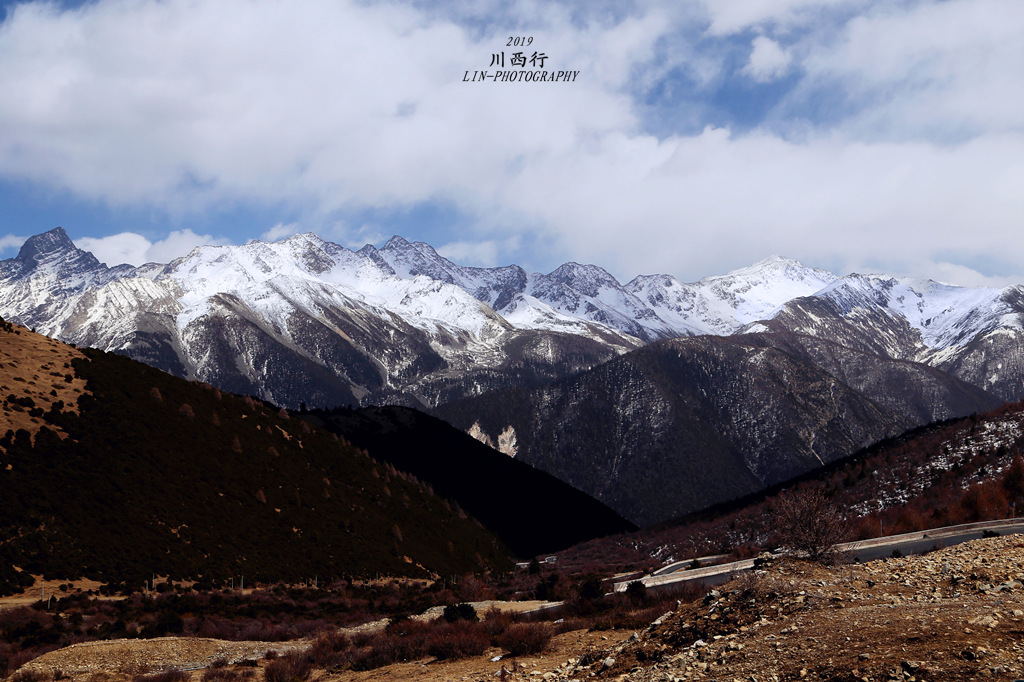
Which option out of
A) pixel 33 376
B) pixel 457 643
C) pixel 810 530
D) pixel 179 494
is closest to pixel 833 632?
→ pixel 810 530

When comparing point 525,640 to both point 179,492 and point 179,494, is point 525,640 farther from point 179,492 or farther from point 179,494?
point 179,492

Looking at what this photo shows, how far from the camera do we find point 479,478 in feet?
539

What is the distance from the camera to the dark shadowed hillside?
153625 mm

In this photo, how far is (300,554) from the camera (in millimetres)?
65375

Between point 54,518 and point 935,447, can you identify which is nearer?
point 54,518

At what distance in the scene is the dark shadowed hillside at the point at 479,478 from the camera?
504 ft

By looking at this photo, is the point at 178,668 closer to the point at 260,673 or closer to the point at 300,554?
the point at 260,673

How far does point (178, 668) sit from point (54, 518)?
30.8m

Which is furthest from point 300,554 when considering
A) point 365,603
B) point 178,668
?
point 178,668

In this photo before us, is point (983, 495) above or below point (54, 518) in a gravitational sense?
below

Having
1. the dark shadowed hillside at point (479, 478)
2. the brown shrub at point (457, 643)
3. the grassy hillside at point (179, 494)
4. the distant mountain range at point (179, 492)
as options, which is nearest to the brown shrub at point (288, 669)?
the brown shrub at point (457, 643)

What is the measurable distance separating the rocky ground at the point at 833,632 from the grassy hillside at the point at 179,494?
3923 centimetres

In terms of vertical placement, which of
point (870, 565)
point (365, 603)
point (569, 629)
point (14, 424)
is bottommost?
point (365, 603)

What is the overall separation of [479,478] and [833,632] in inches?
6007
